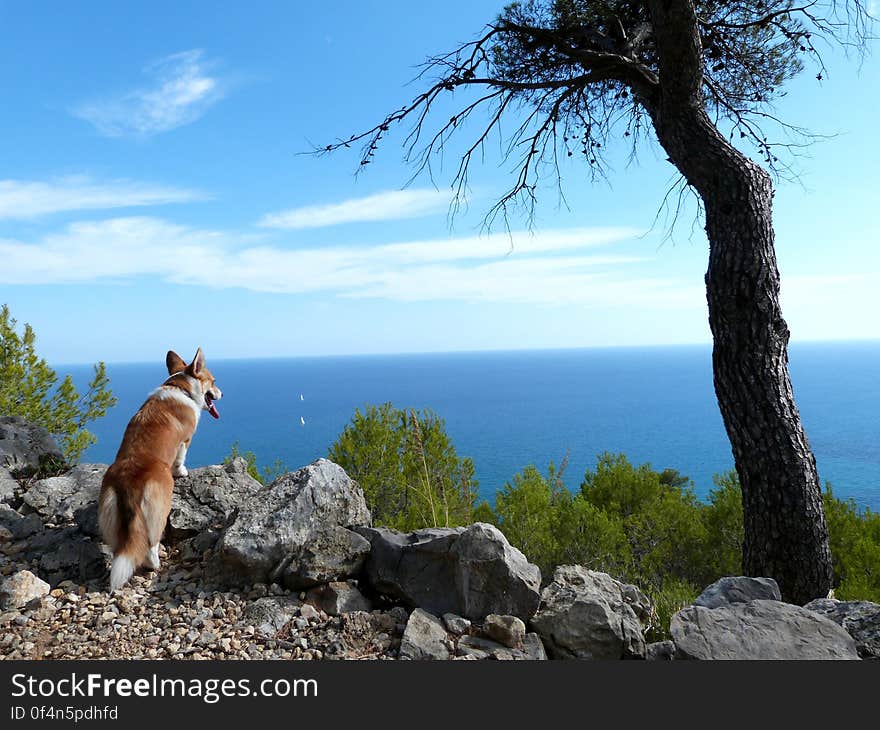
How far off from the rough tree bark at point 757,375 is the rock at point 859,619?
140 cm

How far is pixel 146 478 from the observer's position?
4352 millimetres

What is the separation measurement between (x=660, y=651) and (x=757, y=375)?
2.90 meters

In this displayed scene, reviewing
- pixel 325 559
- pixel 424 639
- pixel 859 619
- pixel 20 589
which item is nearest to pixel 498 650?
pixel 424 639

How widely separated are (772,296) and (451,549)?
386 cm

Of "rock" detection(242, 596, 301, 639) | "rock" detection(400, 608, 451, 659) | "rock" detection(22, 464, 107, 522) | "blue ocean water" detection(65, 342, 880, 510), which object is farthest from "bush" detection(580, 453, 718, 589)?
Answer: "blue ocean water" detection(65, 342, 880, 510)

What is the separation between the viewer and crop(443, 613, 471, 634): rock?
141 inches

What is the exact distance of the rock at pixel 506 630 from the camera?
3.43 m

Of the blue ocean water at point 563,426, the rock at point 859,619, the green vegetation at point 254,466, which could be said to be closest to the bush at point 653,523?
the rock at point 859,619

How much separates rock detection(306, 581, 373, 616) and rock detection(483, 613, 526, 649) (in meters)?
0.92

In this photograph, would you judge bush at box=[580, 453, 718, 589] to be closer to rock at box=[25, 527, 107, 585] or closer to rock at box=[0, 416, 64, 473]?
rock at box=[25, 527, 107, 585]

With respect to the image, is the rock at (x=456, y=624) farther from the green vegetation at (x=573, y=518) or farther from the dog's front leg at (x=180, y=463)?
the green vegetation at (x=573, y=518)

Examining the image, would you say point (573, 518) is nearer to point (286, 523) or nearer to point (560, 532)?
point (560, 532)

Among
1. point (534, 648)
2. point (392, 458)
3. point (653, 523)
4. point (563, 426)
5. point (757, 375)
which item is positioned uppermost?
point (757, 375)

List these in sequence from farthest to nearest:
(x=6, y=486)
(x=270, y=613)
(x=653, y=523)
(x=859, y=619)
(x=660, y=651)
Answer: (x=653, y=523) < (x=6, y=486) < (x=270, y=613) < (x=859, y=619) < (x=660, y=651)
